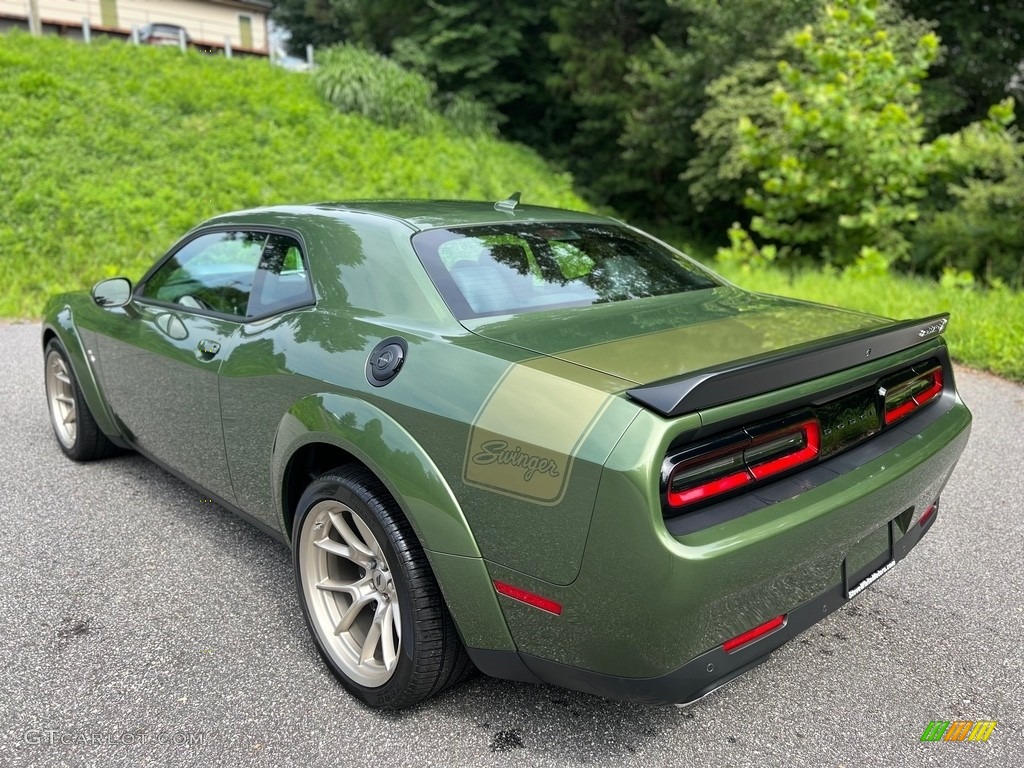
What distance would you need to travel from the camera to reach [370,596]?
2.31 m

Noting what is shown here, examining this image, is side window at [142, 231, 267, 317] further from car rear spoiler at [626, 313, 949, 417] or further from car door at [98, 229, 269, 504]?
car rear spoiler at [626, 313, 949, 417]

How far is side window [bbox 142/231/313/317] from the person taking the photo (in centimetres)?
281

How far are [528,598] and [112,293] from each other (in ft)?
9.33

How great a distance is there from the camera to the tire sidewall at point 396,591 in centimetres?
212

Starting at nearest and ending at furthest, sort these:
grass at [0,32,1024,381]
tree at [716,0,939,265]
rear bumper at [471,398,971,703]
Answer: rear bumper at [471,398,971,703] → grass at [0,32,1024,381] → tree at [716,0,939,265]

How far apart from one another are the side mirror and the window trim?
1.8 inches

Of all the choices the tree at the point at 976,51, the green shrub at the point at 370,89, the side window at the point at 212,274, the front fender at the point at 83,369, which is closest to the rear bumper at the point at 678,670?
the side window at the point at 212,274

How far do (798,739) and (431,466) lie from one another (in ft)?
4.17

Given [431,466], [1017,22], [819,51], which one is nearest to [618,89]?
[1017,22]

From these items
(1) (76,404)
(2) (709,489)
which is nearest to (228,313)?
(1) (76,404)

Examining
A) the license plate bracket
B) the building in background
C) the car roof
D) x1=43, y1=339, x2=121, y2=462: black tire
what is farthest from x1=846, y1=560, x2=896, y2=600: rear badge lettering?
the building in background

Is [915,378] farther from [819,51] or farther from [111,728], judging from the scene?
[819,51]

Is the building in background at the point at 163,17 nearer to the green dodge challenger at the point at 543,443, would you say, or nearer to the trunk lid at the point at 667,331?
the green dodge challenger at the point at 543,443

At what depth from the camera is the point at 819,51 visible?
35.1 ft
